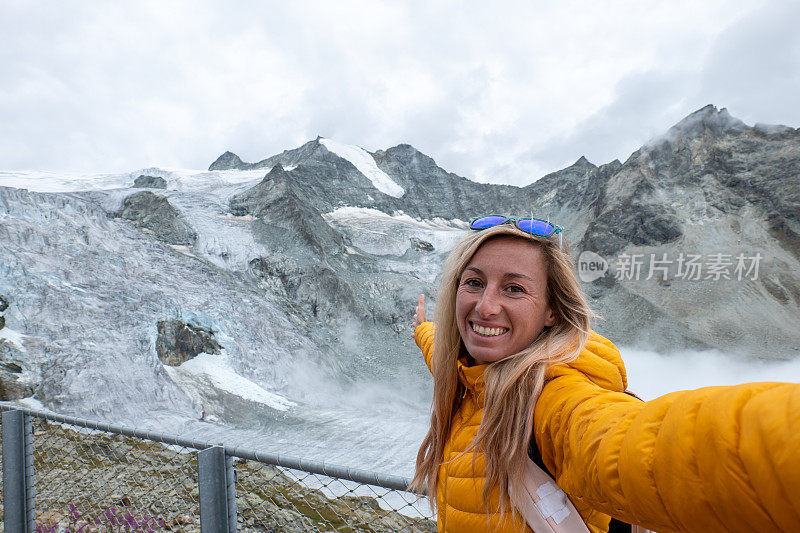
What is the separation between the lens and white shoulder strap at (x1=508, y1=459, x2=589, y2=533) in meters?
1.51

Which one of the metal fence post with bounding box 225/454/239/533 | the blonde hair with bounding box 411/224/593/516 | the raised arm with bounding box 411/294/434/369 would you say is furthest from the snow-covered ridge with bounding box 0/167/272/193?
the blonde hair with bounding box 411/224/593/516

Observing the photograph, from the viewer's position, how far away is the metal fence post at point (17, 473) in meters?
4.06

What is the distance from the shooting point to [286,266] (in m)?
37.2

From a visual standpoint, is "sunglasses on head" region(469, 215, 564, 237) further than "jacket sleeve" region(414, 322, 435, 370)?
No

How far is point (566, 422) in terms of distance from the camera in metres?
1.49

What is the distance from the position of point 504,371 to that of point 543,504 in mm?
525

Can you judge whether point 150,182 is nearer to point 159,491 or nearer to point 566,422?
point 159,491

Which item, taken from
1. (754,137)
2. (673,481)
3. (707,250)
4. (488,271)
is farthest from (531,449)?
(754,137)

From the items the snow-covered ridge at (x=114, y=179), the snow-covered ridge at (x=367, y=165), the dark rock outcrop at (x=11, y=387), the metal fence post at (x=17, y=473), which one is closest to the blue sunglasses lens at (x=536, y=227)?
the metal fence post at (x=17, y=473)

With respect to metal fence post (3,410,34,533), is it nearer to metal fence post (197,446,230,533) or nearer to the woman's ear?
metal fence post (197,446,230,533)

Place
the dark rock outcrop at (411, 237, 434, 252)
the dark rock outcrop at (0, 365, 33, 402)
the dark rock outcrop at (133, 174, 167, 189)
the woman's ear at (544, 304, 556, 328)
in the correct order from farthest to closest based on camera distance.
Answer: the dark rock outcrop at (411, 237, 434, 252)
the dark rock outcrop at (133, 174, 167, 189)
the dark rock outcrop at (0, 365, 33, 402)
the woman's ear at (544, 304, 556, 328)

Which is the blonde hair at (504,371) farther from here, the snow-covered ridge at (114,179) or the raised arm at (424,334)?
the snow-covered ridge at (114,179)

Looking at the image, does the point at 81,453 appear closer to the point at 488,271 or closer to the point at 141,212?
the point at 488,271

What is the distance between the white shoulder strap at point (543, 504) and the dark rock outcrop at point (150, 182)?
6566 centimetres
